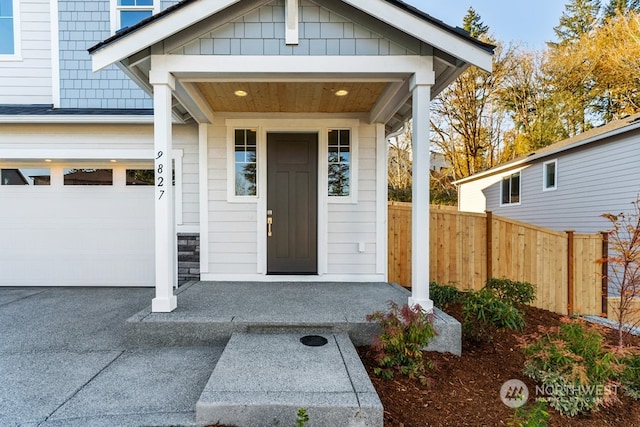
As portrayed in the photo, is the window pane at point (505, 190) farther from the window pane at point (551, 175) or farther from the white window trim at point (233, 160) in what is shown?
the white window trim at point (233, 160)

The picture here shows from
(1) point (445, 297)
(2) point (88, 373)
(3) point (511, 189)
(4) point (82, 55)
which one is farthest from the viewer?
(3) point (511, 189)

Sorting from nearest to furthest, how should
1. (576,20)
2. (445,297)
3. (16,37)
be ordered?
(445,297), (16,37), (576,20)

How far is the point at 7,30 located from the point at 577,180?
1244cm

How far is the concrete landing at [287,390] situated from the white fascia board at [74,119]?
3.99 m

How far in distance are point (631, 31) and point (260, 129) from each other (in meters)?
14.9

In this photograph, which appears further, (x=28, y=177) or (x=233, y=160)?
(x=28, y=177)

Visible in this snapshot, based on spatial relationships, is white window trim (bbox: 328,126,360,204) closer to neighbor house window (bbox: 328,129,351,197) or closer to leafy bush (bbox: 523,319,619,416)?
neighbor house window (bbox: 328,129,351,197)

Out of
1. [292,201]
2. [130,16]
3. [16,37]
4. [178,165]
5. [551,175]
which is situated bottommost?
[292,201]

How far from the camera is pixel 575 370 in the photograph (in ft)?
7.50

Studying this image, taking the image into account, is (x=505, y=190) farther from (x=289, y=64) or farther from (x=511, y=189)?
(x=289, y=64)

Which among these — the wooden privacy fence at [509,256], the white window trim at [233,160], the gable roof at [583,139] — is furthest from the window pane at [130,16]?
the gable roof at [583,139]

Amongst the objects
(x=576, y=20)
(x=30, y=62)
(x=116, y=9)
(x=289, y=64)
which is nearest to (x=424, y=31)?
(x=289, y=64)

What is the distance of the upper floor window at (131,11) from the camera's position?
5.59m

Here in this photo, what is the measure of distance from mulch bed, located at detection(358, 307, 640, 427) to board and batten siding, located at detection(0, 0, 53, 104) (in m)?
6.90
